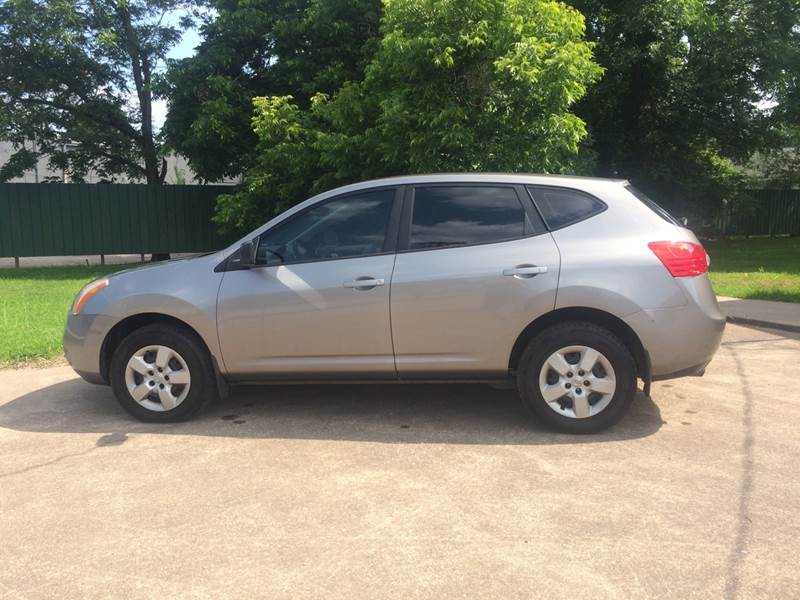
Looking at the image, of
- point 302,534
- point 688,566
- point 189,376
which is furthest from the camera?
point 189,376

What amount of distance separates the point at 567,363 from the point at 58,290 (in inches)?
383

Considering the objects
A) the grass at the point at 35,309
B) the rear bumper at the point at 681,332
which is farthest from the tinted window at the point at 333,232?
the grass at the point at 35,309

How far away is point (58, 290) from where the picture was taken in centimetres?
1148

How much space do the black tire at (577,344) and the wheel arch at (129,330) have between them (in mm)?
2218

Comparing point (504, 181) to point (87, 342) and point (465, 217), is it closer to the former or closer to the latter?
point (465, 217)

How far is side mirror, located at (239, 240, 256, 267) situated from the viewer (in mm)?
4812

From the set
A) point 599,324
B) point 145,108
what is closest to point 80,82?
point 145,108

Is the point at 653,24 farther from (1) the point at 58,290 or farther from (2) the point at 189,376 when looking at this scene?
(2) the point at 189,376

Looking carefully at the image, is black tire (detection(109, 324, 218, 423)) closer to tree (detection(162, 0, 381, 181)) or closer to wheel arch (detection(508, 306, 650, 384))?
wheel arch (detection(508, 306, 650, 384))

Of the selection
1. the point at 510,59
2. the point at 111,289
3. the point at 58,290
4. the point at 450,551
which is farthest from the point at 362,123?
the point at 450,551

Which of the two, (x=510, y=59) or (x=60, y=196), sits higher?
(x=510, y=59)

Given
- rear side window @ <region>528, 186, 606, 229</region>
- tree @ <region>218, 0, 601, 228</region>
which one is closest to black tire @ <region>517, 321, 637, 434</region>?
rear side window @ <region>528, 186, 606, 229</region>

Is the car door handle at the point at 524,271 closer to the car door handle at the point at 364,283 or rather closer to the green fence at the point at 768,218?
the car door handle at the point at 364,283

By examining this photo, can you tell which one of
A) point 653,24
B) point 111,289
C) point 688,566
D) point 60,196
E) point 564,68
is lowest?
point 688,566
